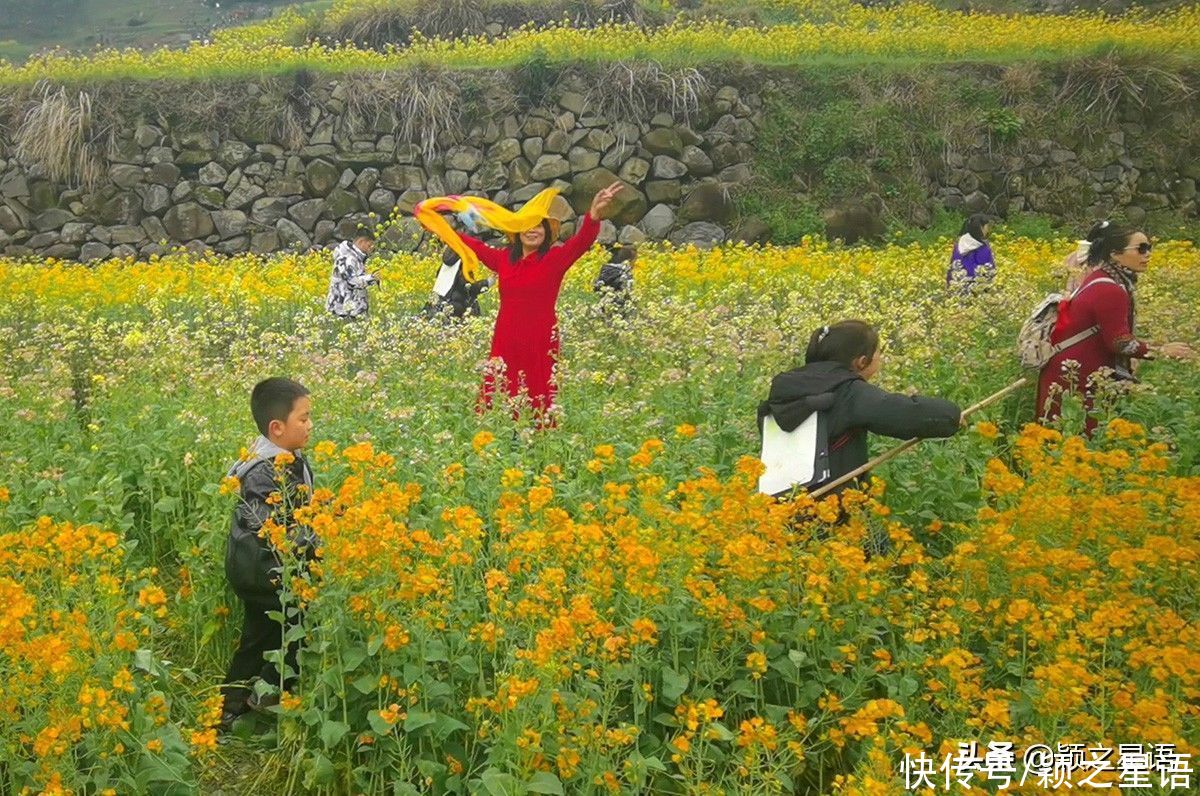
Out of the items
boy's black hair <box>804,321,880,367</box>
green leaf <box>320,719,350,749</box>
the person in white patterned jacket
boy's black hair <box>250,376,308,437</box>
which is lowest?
green leaf <box>320,719,350,749</box>

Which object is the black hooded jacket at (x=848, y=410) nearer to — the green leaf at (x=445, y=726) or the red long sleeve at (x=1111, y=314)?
the green leaf at (x=445, y=726)

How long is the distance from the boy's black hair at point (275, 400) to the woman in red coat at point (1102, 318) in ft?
10.8

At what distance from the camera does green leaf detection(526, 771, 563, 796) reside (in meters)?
2.69

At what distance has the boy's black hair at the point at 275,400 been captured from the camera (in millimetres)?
3789

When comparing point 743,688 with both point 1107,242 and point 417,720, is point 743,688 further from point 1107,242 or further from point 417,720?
point 1107,242

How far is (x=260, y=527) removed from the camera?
11.6 feet

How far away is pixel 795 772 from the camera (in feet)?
9.90

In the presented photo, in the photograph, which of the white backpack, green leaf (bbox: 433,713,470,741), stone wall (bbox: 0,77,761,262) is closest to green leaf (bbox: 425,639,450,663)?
green leaf (bbox: 433,713,470,741)

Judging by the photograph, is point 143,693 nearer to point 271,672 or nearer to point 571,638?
point 271,672

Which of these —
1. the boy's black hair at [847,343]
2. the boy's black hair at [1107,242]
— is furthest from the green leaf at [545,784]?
the boy's black hair at [1107,242]

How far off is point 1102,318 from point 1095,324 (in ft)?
0.18

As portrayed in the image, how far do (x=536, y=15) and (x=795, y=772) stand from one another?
61.1 feet

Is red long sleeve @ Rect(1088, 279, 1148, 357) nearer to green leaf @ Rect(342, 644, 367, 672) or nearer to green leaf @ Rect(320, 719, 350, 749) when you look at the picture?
green leaf @ Rect(342, 644, 367, 672)

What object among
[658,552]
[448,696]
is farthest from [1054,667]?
[448,696]
